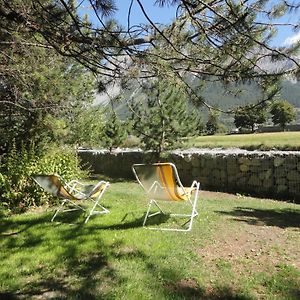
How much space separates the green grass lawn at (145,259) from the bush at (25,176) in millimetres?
941

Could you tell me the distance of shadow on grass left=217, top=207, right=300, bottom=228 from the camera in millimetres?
5829

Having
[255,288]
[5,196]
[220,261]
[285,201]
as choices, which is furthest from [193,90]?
[285,201]

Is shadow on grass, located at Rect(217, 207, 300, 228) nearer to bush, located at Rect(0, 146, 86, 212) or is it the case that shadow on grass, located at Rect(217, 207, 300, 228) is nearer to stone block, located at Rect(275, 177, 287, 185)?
stone block, located at Rect(275, 177, 287, 185)

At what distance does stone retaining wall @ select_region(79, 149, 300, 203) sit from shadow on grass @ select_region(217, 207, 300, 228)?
2.41 m

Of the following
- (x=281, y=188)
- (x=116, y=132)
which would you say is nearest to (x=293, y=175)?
(x=281, y=188)

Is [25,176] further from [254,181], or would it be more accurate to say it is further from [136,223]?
[254,181]

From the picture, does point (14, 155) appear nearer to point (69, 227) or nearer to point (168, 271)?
point (69, 227)

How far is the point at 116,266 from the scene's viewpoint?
3.85m

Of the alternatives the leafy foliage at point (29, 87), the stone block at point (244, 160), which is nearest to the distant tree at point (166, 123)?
the stone block at point (244, 160)

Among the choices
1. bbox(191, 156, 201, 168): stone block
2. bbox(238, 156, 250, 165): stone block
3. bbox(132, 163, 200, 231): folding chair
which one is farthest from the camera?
bbox(191, 156, 201, 168): stone block

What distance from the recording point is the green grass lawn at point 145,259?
335 centimetres

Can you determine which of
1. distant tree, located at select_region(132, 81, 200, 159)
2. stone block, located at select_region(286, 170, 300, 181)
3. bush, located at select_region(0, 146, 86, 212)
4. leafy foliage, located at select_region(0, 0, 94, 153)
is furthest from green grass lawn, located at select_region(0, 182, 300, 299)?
distant tree, located at select_region(132, 81, 200, 159)

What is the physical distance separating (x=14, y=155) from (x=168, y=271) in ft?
15.3

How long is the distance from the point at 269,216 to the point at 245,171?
4381 millimetres
